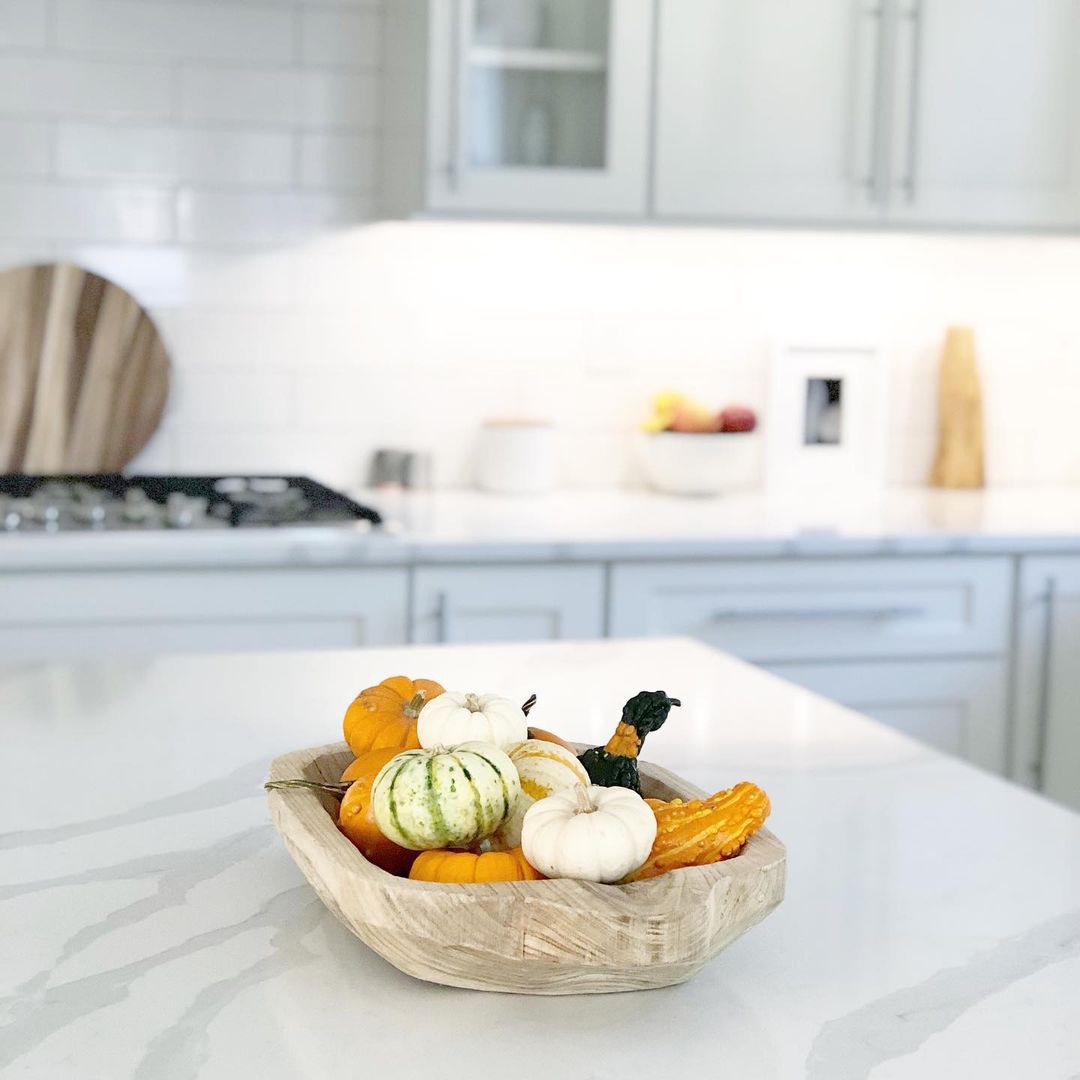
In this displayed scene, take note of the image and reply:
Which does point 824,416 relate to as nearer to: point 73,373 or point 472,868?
point 73,373

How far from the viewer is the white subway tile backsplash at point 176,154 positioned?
308 cm

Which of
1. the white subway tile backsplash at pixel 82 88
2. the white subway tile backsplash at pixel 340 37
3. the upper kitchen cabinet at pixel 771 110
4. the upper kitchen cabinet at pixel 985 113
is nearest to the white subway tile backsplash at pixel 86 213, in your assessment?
the white subway tile backsplash at pixel 82 88

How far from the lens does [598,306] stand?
3.37 metres

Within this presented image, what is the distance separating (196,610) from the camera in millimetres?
2564

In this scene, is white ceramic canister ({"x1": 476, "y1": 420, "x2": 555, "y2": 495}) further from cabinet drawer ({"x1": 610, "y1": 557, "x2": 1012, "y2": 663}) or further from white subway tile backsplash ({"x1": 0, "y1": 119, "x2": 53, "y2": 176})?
white subway tile backsplash ({"x1": 0, "y1": 119, "x2": 53, "y2": 176})

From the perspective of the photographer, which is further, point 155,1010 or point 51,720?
point 51,720

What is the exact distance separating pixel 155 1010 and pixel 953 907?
497 mm

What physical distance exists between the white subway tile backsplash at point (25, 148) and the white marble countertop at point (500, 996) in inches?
71.0

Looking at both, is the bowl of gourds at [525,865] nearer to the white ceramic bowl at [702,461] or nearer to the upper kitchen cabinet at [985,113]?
the white ceramic bowl at [702,461]

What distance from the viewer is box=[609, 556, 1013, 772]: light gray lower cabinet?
2746 millimetres

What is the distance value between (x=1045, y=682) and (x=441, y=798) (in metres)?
2.33

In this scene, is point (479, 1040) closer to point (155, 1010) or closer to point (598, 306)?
point (155, 1010)

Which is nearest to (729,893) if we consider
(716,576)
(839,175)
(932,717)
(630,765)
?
(630,765)

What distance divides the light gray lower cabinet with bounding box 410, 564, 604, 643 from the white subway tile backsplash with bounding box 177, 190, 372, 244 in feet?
3.02
